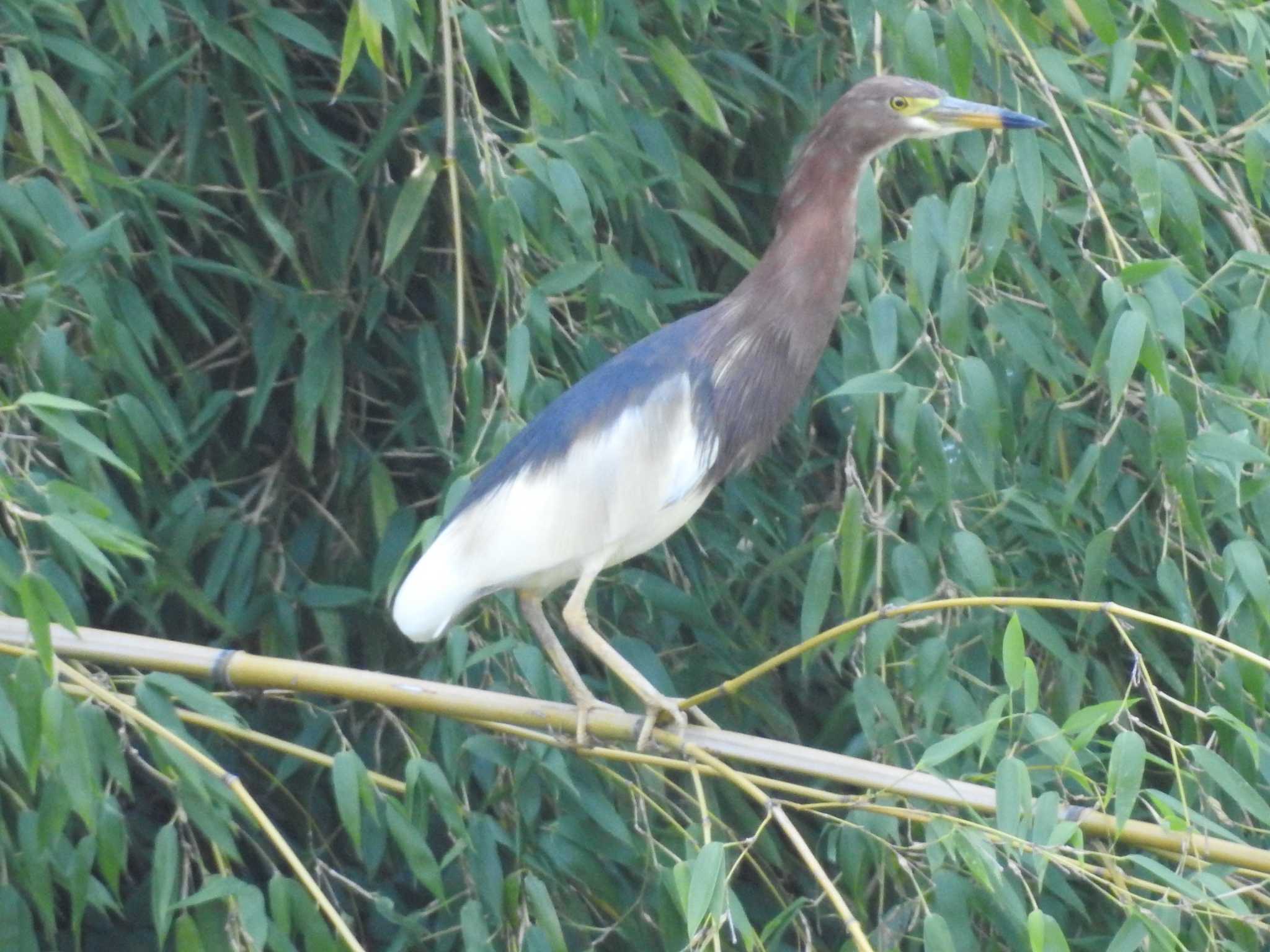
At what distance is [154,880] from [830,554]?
0.69 m

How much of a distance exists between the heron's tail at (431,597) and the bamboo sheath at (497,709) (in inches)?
10.9

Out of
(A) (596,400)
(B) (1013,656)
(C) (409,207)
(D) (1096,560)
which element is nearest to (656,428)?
(A) (596,400)

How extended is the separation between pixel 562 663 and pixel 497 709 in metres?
0.35

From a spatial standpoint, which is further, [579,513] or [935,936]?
[579,513]

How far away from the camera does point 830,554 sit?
5.98 ft

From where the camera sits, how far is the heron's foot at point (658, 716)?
1.70 metres

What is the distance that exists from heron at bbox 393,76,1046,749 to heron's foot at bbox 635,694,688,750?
0.12 meters

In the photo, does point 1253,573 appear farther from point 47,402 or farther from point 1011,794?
point 47,402

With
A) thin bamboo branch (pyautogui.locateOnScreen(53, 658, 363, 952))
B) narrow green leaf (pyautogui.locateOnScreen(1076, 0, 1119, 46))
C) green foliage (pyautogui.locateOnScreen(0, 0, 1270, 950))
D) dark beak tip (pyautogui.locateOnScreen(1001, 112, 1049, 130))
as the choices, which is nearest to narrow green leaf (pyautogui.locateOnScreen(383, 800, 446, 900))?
green foliage (pyautogui.locateOnScreen(0, 0, 1270, 950))

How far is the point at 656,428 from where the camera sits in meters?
1.95

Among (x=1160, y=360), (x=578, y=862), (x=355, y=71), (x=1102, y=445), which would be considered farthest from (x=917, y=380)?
(x=355, y=71)

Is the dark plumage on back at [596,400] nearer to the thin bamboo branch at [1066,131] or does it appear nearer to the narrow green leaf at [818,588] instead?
the narrow green leaf at [818,588]

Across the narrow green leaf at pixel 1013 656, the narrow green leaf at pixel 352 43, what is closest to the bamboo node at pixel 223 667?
the narrow green leaf at pixel 352 43

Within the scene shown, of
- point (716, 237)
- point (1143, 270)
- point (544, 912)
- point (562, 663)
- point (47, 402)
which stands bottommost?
point (544, 912)
